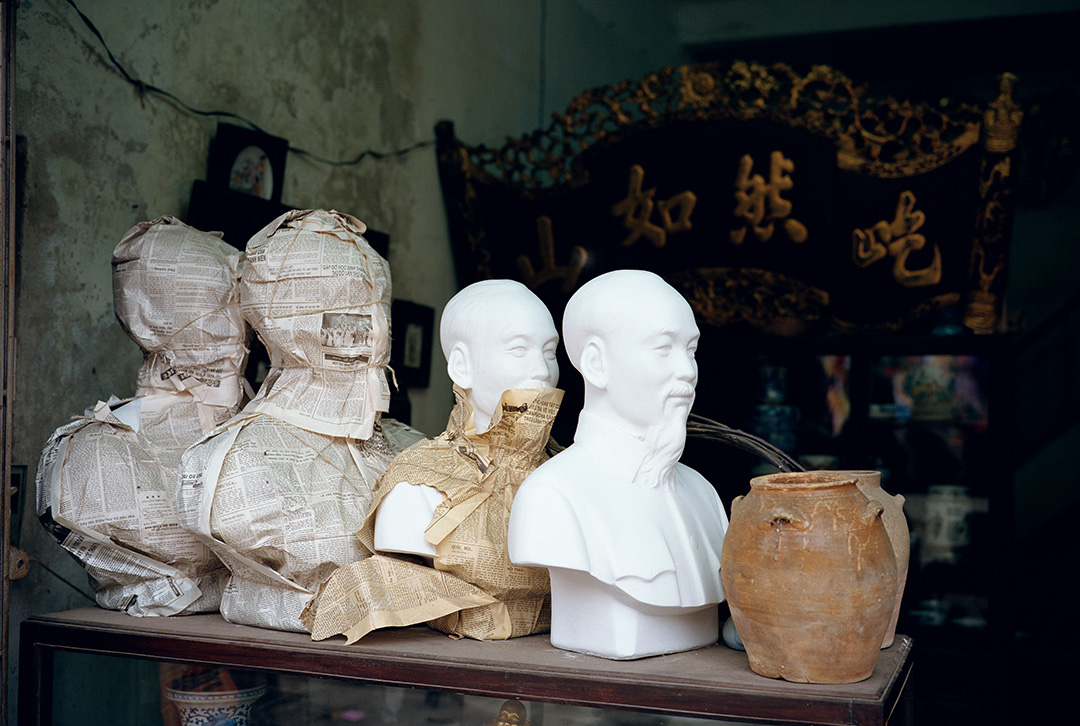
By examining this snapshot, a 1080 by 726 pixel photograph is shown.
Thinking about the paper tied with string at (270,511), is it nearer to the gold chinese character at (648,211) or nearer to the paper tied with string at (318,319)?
the paper tied with string at (318,319)

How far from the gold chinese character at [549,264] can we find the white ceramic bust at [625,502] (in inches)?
94.4

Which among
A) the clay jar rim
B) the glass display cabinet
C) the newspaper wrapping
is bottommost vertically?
the glass display cabinet

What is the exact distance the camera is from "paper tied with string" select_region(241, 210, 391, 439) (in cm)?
197

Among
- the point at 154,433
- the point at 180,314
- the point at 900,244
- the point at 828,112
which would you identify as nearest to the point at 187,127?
the point at 180,314

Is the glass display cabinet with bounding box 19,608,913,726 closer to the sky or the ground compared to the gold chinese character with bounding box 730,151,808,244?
closer to the ground

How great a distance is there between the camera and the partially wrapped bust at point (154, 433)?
198cm

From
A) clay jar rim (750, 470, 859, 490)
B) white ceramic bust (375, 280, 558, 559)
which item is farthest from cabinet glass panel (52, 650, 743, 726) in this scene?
clay jar rim (750, 470, 859, 490)

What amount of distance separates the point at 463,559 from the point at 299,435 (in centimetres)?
43

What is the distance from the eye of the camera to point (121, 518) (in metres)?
1.97

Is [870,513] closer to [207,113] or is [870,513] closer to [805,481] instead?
[805,481]

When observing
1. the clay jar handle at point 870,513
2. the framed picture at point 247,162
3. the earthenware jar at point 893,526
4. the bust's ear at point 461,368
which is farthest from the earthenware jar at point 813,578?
the framed picture at point 247,162

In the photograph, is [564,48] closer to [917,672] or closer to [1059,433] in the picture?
[917,672]

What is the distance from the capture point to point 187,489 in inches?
74.7

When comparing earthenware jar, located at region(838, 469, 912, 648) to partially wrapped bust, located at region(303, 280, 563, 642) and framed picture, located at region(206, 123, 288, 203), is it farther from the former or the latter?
framed picture, located at region(206, 123, 288, 203)
